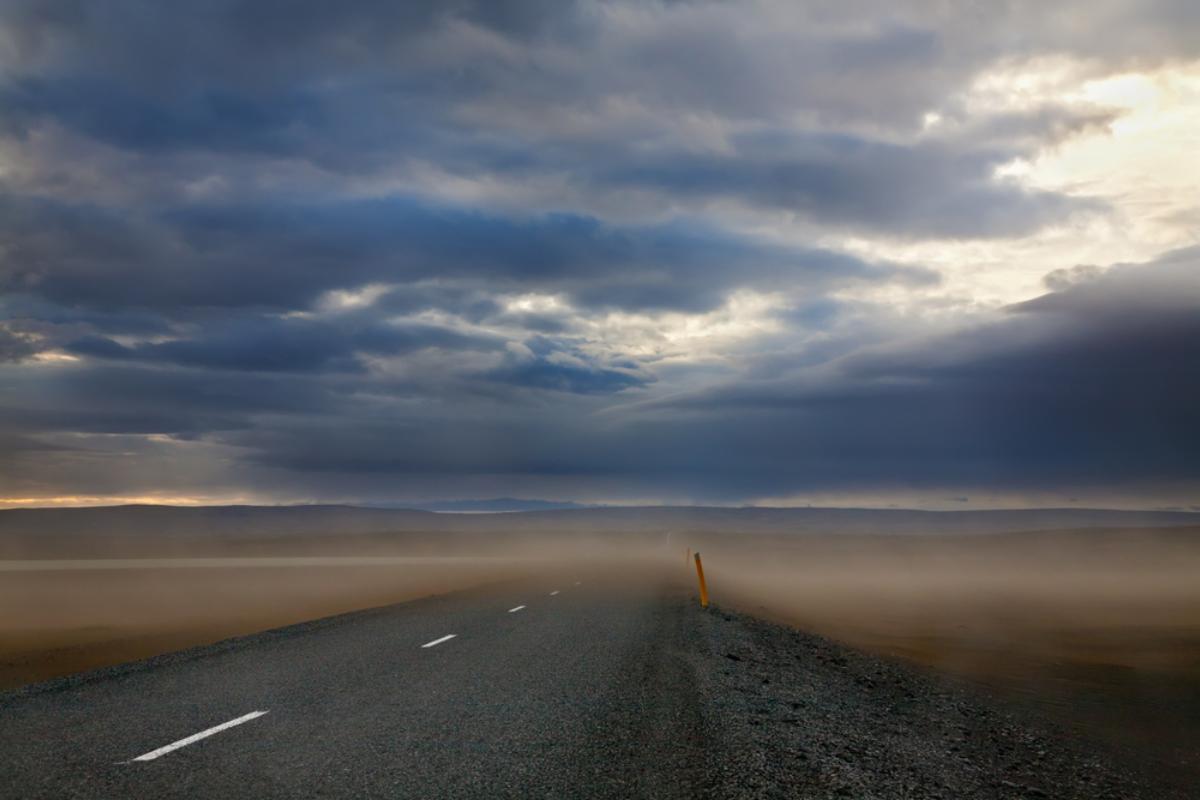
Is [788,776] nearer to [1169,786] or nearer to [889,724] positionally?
[889,724]

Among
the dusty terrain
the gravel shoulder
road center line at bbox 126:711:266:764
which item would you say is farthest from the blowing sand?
the gravel shoulder

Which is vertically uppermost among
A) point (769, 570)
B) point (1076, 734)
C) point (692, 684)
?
point (692, 684)

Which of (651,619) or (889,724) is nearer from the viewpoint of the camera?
(889,724)

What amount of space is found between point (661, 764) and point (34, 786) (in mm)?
5263

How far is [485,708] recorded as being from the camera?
10.3 m

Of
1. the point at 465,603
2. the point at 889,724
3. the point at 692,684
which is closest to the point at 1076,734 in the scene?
the point at 889,724

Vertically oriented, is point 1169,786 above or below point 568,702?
below

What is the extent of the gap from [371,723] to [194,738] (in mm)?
1768

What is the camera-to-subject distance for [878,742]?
405 inches

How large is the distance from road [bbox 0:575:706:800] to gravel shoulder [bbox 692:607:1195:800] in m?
0.60

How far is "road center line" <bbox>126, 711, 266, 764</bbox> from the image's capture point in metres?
7.82

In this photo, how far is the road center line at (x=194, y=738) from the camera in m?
7.82

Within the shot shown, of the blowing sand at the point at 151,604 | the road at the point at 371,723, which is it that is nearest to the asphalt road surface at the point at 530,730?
the road at the point at 371,723

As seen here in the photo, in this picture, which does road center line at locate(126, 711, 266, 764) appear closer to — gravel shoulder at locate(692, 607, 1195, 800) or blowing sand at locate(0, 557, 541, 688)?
gravel shoulder at locate(692, 607, 1195, 800)
